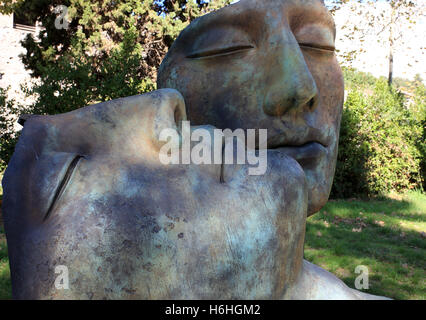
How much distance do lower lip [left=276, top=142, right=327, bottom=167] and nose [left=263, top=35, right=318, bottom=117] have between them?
167 millimetres

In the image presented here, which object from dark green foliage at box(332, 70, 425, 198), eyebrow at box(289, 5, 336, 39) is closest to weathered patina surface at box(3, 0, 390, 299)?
eyebrow at box(289, 5, 336, 39)

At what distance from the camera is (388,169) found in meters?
7.91

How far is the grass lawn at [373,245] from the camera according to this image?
12.5 ft

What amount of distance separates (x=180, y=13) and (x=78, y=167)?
8934 mm

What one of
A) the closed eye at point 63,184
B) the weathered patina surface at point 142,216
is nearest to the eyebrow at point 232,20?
the weathered patina surface at point 142,216

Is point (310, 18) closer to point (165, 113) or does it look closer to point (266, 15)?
point (266, 15)

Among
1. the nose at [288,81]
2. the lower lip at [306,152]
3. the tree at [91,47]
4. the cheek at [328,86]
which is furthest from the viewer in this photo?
the tree at [91,47]

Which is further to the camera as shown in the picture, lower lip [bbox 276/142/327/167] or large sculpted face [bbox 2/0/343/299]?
lower lip [bbox 276/142/327/167]

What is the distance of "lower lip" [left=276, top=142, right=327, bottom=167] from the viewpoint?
5.79 ft

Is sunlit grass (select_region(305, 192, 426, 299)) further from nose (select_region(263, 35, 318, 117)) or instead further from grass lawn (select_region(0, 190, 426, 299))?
nose (select_region(263, 35, 318, 117))

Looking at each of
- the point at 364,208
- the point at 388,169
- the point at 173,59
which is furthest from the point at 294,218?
the point at 388,169

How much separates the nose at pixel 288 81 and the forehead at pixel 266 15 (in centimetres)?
12

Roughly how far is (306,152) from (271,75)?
1.23 feet

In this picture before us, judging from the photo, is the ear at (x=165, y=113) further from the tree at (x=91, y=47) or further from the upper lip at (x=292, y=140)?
the tree at (x=91, y=47)
